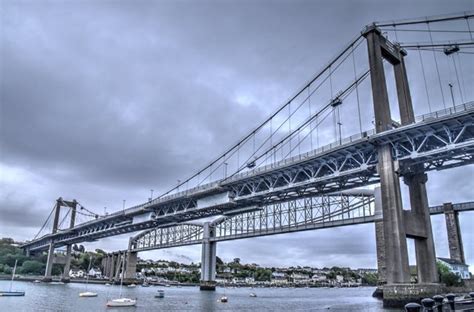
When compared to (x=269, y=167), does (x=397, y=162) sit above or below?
below

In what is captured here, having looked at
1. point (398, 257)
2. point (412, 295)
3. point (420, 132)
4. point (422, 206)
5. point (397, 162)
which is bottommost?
point (412, 295)

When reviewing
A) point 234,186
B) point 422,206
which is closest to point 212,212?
Answer: point 234,186

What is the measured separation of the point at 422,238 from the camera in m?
40.0

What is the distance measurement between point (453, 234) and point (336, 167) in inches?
2183

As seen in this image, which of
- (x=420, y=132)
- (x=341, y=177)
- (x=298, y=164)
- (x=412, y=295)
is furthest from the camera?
(x=298, y=164)

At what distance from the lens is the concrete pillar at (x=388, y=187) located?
34594 millimetres

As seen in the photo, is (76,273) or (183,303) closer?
(183,303)

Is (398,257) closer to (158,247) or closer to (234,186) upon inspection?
(234,186)

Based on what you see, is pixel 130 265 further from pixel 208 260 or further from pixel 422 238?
pixel 422 238

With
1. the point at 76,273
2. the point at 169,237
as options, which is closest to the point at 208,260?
the point at 169,237

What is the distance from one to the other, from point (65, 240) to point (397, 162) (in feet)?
A: 402

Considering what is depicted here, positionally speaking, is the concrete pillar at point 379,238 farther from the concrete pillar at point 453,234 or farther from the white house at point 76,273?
the white house at point 76,273

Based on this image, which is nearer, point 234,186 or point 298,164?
point 298,164

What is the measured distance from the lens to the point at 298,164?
49125 mm
